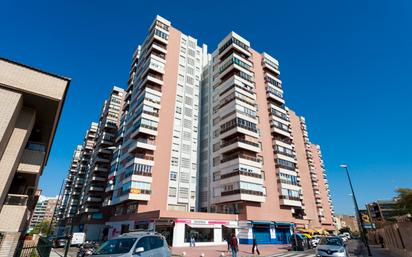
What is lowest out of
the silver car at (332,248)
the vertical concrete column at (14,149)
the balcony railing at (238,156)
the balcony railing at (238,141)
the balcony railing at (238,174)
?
the silver car at (332,248)

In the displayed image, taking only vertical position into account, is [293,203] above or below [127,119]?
below

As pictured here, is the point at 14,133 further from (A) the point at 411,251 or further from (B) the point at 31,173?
(A) the point at 411,251

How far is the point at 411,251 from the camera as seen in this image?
53.7 ft

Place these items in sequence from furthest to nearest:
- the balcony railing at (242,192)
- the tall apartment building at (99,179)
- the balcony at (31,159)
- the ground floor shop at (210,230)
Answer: the tall apartment building at (99,179) → the balcony railing at (242,192) → the ground floor shop at (210,230) → the balcony at (31,159)

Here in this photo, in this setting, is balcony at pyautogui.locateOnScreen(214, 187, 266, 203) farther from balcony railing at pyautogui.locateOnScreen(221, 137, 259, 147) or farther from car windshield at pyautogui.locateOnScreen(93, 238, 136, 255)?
car windshield at pyautogui.locateOnScreen(93, 238, 136, 255)

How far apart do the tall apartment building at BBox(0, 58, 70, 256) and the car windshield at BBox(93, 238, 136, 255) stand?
6558 mm

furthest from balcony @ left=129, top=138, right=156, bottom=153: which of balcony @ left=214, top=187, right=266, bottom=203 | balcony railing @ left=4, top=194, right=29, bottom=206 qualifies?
balcony railing @ left=4, top=194, right=29, bottom=206

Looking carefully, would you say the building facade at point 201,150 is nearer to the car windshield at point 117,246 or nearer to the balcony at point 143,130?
the balcony at point 143,130

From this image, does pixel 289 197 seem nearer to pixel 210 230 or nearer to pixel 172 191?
pixel 210 230

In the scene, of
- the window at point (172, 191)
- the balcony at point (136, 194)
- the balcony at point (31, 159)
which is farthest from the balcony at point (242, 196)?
the balcony at point (31, 159)

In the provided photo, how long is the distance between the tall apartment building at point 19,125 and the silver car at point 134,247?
671 centimetres

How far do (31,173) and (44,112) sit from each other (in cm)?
406

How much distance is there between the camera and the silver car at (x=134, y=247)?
769 centimetres

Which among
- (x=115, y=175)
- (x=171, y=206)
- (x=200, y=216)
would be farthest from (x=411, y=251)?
(x=115, y=175)
